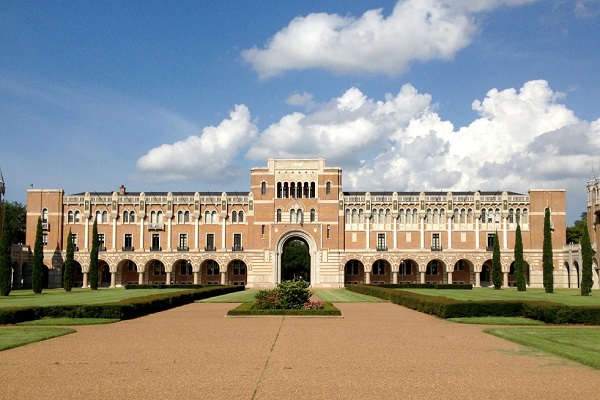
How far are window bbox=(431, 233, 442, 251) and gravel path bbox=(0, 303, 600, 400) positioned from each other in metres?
52.5

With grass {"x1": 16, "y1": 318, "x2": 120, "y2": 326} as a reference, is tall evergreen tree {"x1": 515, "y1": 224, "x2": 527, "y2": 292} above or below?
above

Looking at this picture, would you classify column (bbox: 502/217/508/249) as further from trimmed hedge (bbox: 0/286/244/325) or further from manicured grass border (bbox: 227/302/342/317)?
trimmed hedge (bbox: 0/286/244/325)

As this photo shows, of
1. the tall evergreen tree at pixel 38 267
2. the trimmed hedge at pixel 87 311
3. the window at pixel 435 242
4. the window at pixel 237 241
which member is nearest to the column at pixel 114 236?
the window at pixel 237 241

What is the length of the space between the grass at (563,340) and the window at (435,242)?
51958 millimetres

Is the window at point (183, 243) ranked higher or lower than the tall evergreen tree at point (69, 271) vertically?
higher

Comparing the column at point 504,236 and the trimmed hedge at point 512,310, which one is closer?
the trimmed hedge at point 512,310

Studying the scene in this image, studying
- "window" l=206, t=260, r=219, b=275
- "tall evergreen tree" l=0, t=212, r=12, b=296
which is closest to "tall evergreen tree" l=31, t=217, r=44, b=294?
"tall evergreen tree" l=0, t=212, r=12, b=296

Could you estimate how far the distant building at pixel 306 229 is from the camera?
75.1 m

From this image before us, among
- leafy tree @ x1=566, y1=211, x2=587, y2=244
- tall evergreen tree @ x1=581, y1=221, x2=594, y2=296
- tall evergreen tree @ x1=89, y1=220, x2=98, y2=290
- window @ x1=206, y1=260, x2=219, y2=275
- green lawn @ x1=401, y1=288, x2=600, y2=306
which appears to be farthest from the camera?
leafy tree @ x1=566, y1=211, x2=587, y2=244

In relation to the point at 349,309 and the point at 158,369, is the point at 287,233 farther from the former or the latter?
the point at 158,369

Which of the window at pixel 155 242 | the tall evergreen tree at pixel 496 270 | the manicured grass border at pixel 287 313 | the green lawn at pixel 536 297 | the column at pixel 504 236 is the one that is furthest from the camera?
the window at pixel 155 242

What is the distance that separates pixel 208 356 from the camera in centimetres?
1689

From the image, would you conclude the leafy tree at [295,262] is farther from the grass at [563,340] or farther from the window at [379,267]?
the grass at [563,340]

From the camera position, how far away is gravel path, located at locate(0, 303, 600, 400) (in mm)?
12453
